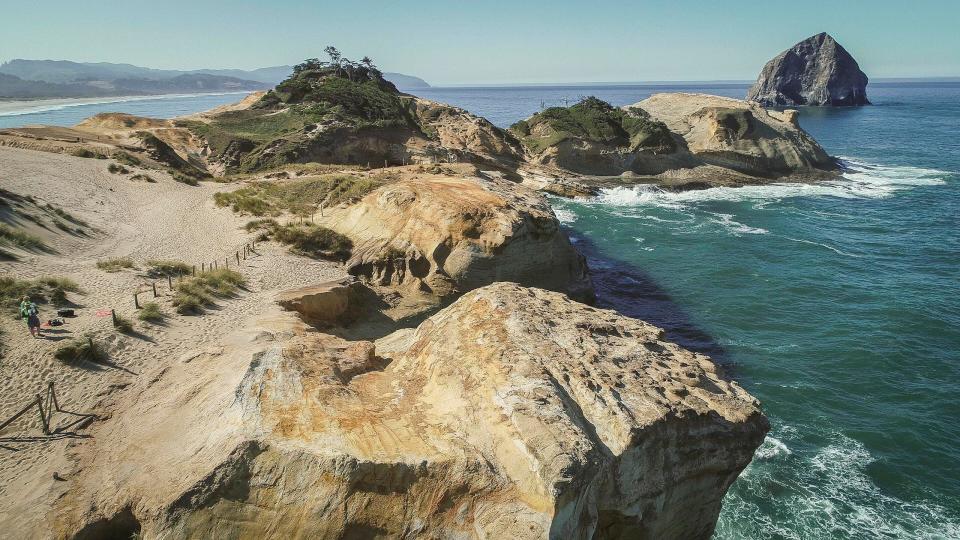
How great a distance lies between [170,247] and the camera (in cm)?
2788

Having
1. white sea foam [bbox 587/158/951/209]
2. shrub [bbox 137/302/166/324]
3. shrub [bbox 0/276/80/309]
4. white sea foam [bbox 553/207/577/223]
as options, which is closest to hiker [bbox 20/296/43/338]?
shrub [bbox 0/276/80/309]

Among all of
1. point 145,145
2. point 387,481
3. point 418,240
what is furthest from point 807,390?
point 145,145

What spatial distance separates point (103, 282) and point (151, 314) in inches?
193

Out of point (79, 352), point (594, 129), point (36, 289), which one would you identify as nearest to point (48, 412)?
point (79, 352)

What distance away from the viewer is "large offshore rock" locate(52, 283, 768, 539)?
8.45 m

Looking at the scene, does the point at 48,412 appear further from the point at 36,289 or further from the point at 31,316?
the point at 36,289

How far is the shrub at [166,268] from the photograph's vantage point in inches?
906

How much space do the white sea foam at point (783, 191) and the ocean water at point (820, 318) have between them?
0.27 m

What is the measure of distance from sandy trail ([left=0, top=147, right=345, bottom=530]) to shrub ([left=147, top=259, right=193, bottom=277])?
1.62 ft

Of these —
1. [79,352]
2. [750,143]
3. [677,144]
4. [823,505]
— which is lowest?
[823,505]

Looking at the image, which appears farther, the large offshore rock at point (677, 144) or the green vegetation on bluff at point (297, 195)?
the large offshore rock at point (677, 144)

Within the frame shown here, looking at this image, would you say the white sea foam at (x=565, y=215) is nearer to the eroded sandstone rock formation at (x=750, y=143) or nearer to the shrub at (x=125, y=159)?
the eroded sandstone rock formation at (x=750, y=143)

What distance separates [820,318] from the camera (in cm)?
2622

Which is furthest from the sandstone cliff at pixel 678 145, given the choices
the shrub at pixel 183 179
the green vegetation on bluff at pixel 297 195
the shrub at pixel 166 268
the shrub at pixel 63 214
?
the shrub at pixel 166 268
